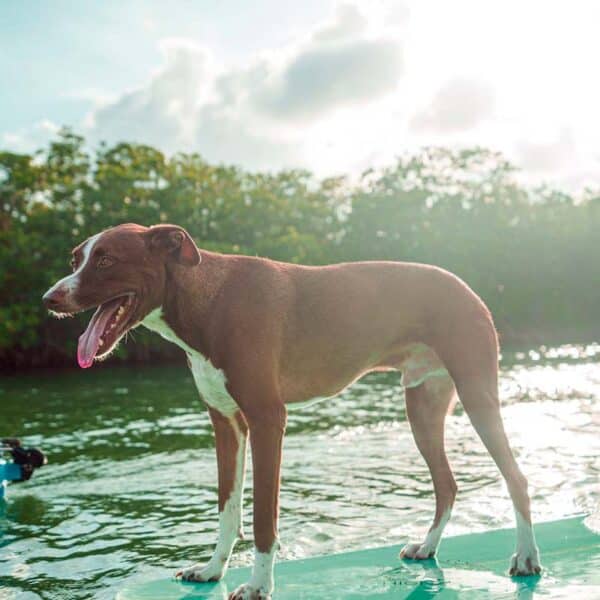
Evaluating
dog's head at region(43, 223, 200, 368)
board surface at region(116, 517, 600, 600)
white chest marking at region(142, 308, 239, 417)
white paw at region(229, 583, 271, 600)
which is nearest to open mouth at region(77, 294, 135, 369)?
dog's head at region(43, 223, 200, 368)

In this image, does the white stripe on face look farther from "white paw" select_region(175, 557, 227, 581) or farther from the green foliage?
the green foliage

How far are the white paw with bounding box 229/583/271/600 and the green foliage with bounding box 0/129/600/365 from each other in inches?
1417

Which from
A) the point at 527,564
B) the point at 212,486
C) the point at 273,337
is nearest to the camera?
the point at 273,337

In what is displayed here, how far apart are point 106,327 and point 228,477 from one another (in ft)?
4.86

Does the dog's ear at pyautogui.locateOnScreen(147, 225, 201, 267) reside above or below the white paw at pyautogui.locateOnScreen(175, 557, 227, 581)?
above

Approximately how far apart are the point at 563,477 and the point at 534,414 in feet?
24.1

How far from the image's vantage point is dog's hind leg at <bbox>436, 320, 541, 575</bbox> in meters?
5.70

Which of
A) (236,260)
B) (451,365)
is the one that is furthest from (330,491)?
(236,260)

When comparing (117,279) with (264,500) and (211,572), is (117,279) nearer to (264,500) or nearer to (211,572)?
(264,500)

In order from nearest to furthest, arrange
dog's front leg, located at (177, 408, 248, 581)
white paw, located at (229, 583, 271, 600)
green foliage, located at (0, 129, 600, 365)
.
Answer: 1. white paw, located at (229, 583, 271, 600)
2. dog's front leg, located at (177, 408, 248, 581)
3. green foliage, located at (0, 129, 600, 365)

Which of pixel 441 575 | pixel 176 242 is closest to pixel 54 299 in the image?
pixel 176 242

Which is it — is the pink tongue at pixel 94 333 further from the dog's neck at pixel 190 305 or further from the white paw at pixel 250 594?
the white paw at pixel 250 594

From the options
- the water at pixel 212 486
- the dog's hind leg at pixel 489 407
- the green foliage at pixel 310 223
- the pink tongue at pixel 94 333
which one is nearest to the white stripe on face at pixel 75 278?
the pink tongue at pixel 94 333

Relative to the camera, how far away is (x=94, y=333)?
16.8ft
